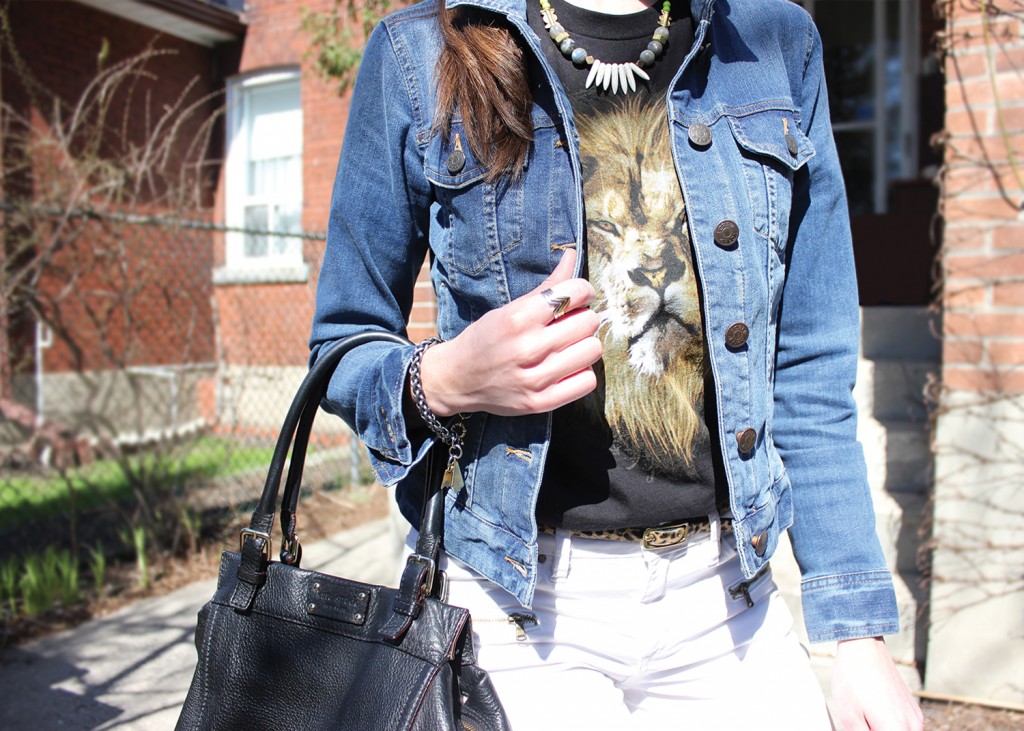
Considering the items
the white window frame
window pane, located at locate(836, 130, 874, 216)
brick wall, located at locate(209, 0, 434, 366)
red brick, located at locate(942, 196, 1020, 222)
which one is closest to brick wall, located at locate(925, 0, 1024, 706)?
red brick, located at locate(942, 196, 1020, 222)

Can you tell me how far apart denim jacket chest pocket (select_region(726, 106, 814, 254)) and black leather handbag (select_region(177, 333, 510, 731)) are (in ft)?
1.94

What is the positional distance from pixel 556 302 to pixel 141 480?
4.51 m

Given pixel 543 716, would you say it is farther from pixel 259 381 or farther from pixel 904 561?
pixel 259 381

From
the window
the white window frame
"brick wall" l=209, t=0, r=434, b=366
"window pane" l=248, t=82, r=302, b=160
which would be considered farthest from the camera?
"window pane" l=248, t=82, r=302, b=160

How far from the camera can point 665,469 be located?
116 cm

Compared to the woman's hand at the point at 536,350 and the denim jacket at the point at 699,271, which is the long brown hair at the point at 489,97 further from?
the woman's hand at the point at 536,350

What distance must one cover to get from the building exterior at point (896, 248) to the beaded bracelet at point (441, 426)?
251 cm

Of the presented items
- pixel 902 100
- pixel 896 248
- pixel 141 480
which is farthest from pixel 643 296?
pixel 902 100

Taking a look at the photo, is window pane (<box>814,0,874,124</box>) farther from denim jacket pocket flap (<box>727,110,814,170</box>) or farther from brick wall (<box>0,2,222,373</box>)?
denim jacket pocket flap (<box>727,110,814,170</box>)

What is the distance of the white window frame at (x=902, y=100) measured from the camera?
24.7ft

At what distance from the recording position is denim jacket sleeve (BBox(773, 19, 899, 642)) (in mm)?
1233

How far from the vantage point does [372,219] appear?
1.18 metres

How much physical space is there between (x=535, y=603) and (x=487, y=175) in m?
0.62

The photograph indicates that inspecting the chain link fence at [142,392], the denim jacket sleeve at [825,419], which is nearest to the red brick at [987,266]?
the denim jacket sleeve at [825,419]
